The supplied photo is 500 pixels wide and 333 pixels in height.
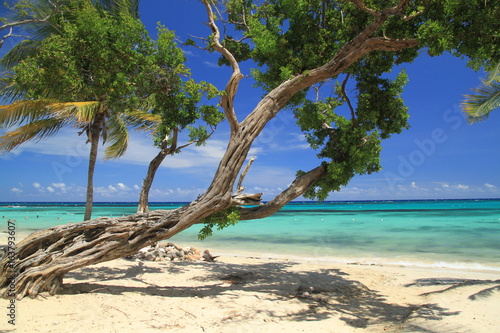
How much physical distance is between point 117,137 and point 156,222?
8.86 m

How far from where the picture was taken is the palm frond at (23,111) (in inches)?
376

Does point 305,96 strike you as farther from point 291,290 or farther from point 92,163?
point 92,163

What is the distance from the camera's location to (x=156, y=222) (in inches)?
220

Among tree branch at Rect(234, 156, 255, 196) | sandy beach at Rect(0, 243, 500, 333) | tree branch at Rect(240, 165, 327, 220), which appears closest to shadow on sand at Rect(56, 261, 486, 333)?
sandy beach at Rect(0, 243, 500, 333)

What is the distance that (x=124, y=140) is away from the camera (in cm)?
1322

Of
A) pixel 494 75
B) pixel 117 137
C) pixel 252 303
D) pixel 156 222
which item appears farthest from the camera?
pixel 117 137

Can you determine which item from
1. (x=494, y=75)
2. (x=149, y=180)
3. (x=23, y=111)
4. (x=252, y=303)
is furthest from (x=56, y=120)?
(x=494, y=75)

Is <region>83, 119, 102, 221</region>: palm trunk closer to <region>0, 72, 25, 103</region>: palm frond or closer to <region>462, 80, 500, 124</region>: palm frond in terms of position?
<region>0, 72, 25, 103</region>: palm frond

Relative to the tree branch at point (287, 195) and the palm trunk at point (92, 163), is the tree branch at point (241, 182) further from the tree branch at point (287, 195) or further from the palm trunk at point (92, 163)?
the palm trunk at point (92, 163)

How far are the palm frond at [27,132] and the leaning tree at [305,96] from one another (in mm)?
6523

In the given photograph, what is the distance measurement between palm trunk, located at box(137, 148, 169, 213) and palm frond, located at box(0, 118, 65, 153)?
4.16 m

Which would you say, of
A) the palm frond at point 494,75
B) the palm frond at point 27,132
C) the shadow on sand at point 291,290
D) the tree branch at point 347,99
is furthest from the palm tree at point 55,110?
the palm frond at point 494,75

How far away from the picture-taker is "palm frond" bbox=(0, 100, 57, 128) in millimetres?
9540

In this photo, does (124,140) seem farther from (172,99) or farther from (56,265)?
(56,265)
